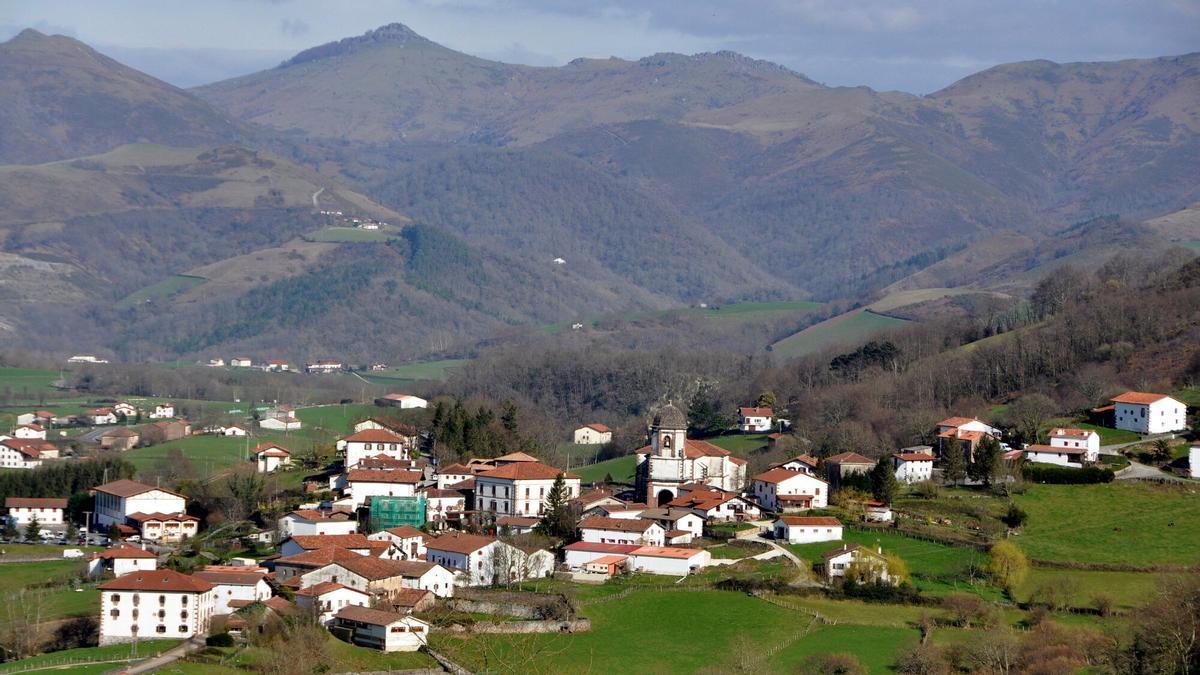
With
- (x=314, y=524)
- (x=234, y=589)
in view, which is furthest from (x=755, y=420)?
(x=234, y=589)

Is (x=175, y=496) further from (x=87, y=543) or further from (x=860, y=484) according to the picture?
(x=860, y=484)

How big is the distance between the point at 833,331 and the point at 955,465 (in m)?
111

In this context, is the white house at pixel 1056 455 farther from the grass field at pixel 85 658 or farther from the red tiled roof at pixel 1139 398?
the grass field at pixel 85 658

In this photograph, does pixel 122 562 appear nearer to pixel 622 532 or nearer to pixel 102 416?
pixel 622 532

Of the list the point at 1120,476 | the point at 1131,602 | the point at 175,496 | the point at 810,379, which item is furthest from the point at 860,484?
the point at 810,379

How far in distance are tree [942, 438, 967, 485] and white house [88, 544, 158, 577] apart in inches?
1194

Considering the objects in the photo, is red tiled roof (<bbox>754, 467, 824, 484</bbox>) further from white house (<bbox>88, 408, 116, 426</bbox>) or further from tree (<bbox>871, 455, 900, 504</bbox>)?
white house (<bbox>88, 408, 116, 426</bbox>)

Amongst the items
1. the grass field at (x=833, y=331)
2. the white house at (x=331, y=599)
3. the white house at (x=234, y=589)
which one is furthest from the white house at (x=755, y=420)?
the grass field at (x=833, y=331)

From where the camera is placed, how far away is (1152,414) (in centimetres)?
7500

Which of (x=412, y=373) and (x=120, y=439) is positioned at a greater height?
(x=412, y=373)

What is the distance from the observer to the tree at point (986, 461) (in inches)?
2689

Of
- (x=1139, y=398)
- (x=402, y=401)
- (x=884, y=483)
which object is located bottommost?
(x=884, y=483)

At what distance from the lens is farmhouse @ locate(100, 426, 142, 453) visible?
9767cm

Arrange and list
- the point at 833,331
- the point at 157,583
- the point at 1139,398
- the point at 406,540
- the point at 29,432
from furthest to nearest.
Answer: the point at 833,331, the point at 29,432, the point at 1139,398, the point at 406,540, the point at 157,583
